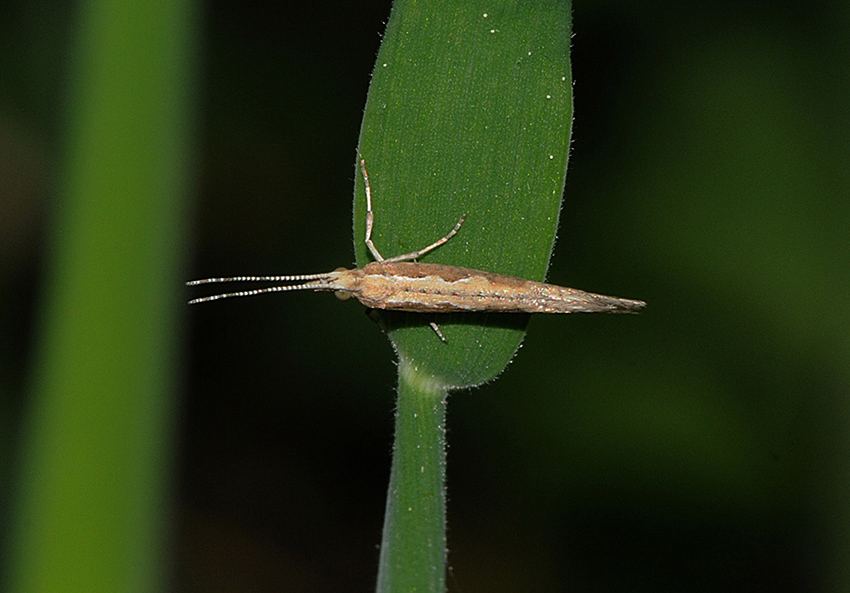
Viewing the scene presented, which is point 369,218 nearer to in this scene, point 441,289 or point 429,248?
point 429,248

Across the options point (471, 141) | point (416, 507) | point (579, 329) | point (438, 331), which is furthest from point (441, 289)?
point (579, 329)

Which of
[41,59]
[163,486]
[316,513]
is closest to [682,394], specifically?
[316,513]

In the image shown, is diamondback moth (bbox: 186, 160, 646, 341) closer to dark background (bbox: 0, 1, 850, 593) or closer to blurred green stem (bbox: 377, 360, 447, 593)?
blurred green stem (bbox: 377, 360, 447, 593)

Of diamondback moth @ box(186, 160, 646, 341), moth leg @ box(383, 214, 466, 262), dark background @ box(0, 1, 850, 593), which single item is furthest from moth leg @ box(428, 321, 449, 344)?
dark background @ box(0, 1, 850, 593)

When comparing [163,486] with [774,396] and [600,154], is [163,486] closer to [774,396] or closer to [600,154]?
[600,154]

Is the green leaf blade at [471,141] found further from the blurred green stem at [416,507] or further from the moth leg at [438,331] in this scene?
the blurred green stem at [416,507]

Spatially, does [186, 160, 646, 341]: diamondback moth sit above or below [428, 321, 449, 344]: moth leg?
above
